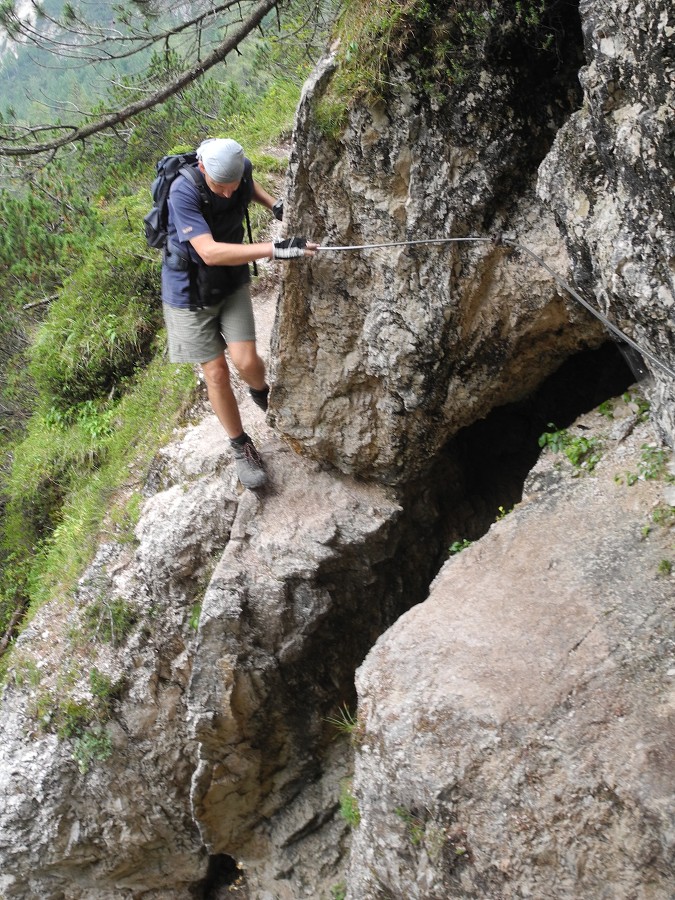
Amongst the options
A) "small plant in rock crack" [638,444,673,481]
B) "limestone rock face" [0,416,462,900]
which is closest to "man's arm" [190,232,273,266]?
"limestone rock face" [0,416,462,900]

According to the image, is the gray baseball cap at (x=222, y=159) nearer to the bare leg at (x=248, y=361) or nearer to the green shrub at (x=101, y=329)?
the bare leg at (x=248, y=361)

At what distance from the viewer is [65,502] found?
29.8 ft

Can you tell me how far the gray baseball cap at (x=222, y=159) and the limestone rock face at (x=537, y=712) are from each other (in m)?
2.70

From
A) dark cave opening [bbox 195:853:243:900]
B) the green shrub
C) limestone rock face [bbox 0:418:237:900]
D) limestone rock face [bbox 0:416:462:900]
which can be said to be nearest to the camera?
limestone rock face [bbox 0:416:462:900]

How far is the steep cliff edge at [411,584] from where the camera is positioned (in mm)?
3309

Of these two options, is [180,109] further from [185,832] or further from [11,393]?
[185,832]

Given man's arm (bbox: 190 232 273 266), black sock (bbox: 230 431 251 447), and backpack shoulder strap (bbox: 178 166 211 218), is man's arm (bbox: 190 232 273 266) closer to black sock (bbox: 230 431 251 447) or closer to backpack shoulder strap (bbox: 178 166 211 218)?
backpack shoulder strap (bbox: 178 166 211 218)

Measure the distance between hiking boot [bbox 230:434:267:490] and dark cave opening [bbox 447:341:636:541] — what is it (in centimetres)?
174

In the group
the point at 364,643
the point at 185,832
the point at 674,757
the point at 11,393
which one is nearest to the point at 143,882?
the point at 185,832

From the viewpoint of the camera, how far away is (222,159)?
4.27m

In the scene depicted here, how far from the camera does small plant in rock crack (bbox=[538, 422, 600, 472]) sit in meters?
4.37

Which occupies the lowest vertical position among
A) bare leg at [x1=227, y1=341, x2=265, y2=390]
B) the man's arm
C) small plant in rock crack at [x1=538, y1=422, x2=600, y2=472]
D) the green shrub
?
small plant in rock crack at [x1=538, y1=422, x2=600, y2=472]

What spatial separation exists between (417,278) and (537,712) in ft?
8.78

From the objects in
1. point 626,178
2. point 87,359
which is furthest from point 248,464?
point 87,359
